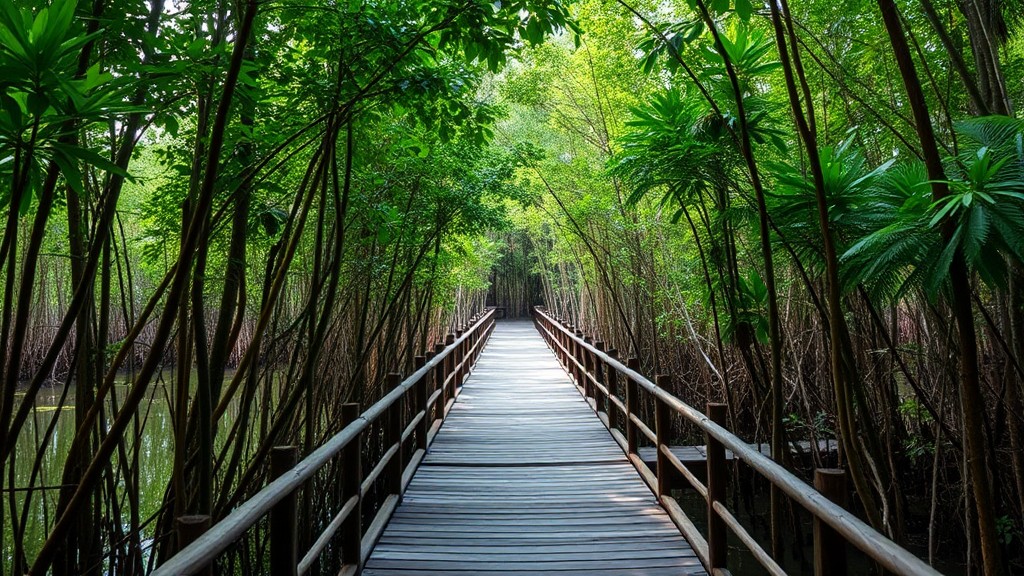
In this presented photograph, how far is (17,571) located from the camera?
2.02 m

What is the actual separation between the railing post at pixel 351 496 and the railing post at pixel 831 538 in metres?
1.66

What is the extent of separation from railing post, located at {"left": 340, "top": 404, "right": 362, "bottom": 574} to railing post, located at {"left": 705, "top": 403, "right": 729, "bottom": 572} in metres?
1.41

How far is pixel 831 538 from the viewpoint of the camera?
1.46 m

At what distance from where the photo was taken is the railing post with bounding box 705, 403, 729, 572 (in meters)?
2.24

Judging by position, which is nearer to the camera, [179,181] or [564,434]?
[179,181]

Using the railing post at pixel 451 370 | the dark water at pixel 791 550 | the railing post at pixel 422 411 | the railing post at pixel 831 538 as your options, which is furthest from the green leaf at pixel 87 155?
the railing post at pixel 451 370

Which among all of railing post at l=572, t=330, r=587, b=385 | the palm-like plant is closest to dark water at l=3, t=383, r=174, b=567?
railing post at l=572, t=330, r=587, b=385

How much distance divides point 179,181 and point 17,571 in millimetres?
1723

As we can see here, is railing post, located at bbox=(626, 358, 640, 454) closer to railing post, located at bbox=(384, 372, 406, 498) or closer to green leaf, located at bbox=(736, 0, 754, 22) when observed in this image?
railing post, located at bbox=(384, 372, 406, 498)

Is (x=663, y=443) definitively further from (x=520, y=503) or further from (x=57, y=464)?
(x=57, y=464)

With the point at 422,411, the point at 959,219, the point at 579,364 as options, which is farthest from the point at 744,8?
the point at 579,364

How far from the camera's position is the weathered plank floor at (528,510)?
2416mm

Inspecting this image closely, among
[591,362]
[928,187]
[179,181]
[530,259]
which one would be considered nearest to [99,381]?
[179,181]

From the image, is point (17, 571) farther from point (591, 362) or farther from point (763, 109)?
point (591, 362)
